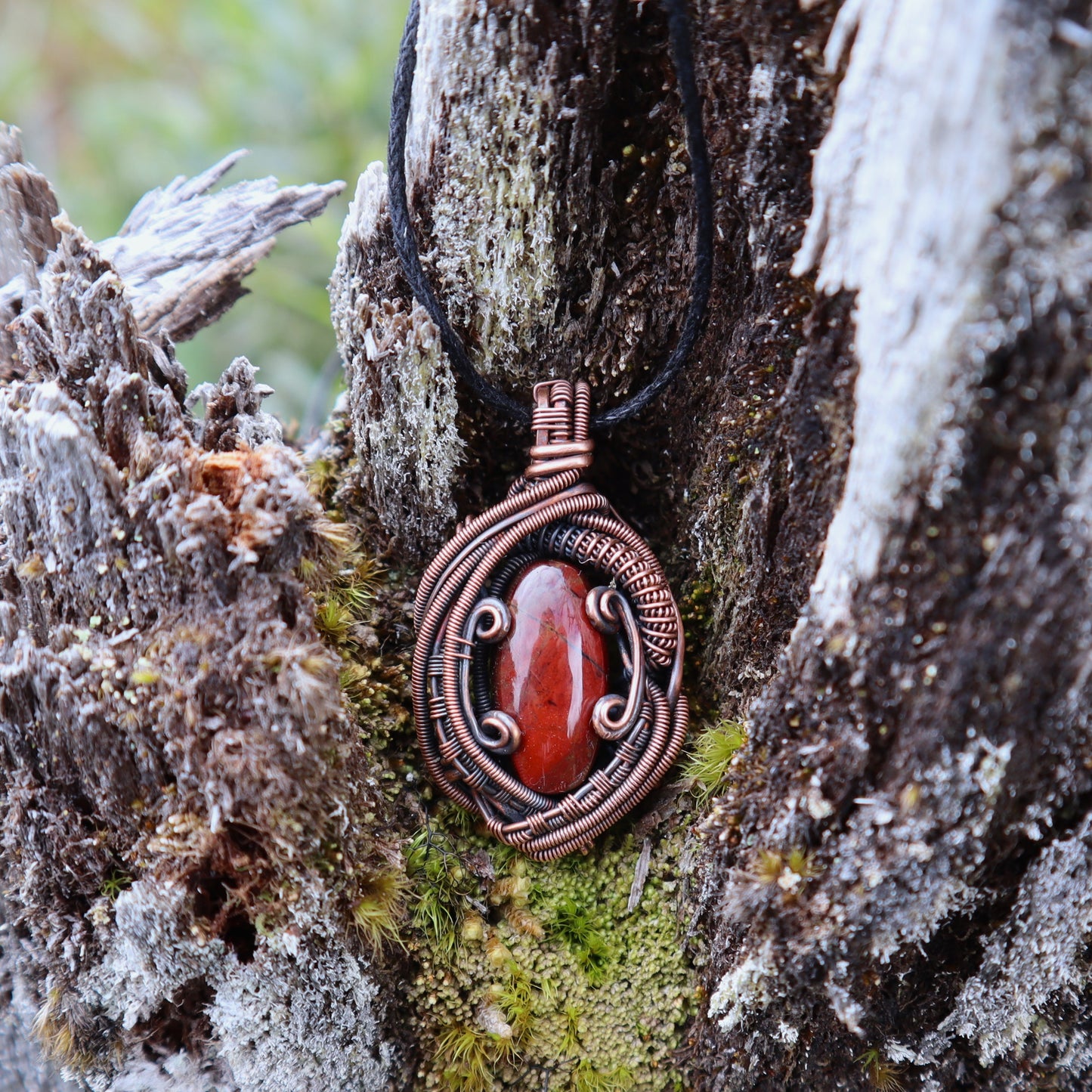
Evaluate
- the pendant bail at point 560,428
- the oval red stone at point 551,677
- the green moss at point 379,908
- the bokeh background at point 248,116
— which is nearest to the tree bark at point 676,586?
the green moss at point 379,908

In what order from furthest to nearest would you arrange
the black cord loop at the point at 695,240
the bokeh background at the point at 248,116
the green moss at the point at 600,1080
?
the bokeh background at the point at 248,116 < the green moss at the point at 600,1080 < the black cord loop at the point at 695,240

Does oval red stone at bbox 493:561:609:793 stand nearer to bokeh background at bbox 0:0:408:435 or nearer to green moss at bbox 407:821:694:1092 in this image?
green moss at bbox 407:821:694:1092

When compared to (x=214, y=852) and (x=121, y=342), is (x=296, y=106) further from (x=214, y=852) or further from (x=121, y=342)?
(x=214, y=852)

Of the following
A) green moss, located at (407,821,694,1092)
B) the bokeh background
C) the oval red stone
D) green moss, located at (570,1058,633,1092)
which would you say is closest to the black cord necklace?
the oval red stone

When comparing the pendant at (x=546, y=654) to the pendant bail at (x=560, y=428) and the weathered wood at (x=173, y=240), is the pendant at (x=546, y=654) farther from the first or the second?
the weathered wood at (x=173, y=240)

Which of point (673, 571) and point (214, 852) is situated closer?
point (214, 852)

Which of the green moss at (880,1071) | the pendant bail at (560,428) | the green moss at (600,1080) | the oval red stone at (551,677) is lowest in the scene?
the green moss at (600,1080)

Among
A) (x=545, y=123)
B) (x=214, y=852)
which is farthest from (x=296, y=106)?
(x=214, y=852)
